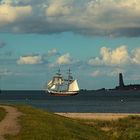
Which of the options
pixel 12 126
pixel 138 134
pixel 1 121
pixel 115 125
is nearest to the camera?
pixel 138 134

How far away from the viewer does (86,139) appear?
1246 inches

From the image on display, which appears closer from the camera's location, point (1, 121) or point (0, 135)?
point (0, 135)

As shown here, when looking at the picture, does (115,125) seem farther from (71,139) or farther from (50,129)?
(71,139)

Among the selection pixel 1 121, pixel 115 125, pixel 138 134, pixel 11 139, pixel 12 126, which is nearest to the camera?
pixel 11 139

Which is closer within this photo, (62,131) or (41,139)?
(41,139)

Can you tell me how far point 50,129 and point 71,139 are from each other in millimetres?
4027

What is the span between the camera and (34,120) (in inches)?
1496

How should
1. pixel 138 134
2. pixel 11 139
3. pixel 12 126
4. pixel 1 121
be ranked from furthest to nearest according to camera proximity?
pixel 1 121 → pixel 12 126 → pixel 138 134 → pixel 11 139

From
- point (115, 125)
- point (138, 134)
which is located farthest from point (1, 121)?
point (115, 125)

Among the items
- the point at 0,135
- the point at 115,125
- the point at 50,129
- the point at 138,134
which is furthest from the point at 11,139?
the point at 115,125

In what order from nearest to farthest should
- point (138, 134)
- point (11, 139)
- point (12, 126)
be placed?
point (11, 139)
point (138, 134)
point (12, 126)

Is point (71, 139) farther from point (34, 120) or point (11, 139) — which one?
point (34, 120)

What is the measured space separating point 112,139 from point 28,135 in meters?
5.34

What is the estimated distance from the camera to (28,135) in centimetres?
3000
